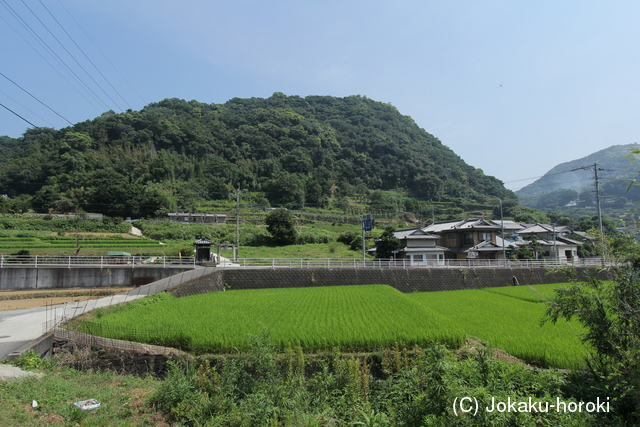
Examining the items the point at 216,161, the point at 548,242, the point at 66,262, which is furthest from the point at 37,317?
the point at 216,161

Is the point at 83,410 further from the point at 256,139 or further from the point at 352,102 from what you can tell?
the point at 352,102

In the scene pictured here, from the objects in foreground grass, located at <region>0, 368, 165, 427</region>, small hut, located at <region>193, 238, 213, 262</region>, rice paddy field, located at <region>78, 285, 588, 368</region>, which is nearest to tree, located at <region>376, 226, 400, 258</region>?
small hut, located at <region>193, 238, 213, 262</region>

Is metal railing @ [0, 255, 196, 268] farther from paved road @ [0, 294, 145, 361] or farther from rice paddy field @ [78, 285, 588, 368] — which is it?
rice paddy field @ [78, 285, 588, 368]

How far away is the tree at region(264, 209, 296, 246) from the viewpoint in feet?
137

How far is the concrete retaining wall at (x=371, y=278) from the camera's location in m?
21.6

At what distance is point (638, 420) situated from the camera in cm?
461

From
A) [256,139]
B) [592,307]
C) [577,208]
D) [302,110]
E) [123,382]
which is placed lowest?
[123,382]

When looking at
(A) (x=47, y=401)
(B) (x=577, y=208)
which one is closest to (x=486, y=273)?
(A) (x=47, y=401)

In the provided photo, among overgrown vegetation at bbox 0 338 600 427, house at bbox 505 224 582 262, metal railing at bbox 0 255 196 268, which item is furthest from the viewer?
house at bbox 505 224 582 262

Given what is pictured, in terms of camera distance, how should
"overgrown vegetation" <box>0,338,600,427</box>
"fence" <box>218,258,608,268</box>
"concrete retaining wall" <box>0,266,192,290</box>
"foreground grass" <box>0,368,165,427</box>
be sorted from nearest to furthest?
"overgrown vegetation" <box>0,338,600,427</box>
"foreground grass" <box>0,368,165,427</box>
"concrete retaining wall" <box>0,266,192,290</box>
"fence" <box>218,258,608,268</box>

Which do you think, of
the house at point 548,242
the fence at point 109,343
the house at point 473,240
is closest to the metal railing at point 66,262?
the fence at point 109,343

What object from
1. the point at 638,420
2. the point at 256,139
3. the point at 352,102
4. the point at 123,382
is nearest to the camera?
the point at 638,420

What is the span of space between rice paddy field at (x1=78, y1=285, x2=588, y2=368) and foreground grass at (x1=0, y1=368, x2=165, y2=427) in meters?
Answer: 1.62

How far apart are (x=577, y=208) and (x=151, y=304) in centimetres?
17760
